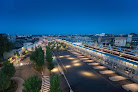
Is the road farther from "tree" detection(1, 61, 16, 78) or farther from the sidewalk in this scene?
"tree" detection(1, 61, 16, 78)

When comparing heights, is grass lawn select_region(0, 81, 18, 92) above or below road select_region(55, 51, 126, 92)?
below

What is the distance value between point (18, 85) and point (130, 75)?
19344 millimetres

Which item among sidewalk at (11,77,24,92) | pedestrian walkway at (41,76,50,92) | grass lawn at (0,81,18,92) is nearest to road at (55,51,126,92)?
pedestrian walkway at (41,76,50,92)

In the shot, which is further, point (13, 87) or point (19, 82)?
point (19, 82)

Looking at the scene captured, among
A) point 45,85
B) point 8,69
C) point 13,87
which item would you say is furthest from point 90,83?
point 8,69

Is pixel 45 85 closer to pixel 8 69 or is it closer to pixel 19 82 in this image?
pixel 19 82

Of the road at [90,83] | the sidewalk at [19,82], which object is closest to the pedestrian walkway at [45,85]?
the sidewalk at [19,82]

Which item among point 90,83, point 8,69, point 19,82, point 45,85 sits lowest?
point 45,85

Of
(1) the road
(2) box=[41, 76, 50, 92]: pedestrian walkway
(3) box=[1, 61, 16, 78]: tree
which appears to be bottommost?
(2) box=[41, 76, 50, 92]: pedestrian walkway

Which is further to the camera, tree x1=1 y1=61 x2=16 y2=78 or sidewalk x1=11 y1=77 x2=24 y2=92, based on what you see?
tree x1=1 y1=61 x2=16 y2=78

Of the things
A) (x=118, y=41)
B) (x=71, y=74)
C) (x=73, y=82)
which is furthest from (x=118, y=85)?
(x=118, y=41)

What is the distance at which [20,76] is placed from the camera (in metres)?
16.7

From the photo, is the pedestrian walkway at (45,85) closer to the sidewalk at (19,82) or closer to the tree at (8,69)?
the sidewalk at (19,82)

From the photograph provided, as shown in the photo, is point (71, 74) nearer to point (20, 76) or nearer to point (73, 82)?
point (73, 82)
